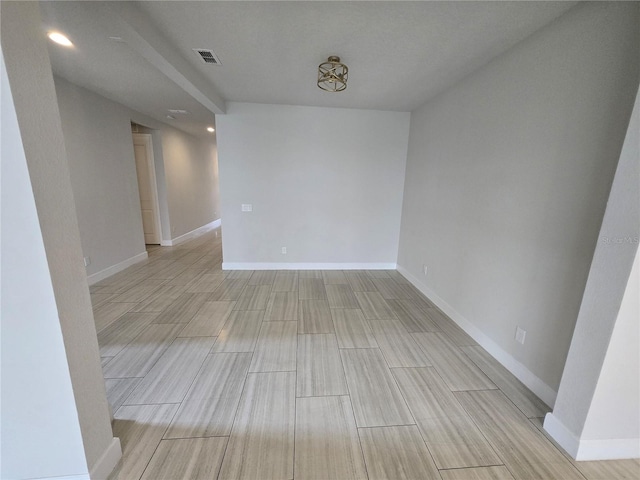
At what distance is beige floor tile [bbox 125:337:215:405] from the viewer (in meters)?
1.62

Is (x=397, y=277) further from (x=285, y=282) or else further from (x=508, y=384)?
(x=508, y=384)

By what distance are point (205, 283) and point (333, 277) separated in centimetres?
185

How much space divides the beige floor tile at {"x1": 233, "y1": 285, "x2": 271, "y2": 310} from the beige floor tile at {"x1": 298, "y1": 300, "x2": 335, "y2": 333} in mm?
453

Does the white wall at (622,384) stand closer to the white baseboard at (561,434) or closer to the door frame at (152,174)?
the white baseboard at (561,434)

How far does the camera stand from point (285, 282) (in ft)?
11.8

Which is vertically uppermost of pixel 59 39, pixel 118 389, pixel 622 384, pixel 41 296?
pixel 59 39

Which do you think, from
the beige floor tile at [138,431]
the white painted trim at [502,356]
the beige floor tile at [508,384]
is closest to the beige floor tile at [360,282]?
the white painted trim at [502,356]

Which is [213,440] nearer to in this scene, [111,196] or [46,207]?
[46,207]

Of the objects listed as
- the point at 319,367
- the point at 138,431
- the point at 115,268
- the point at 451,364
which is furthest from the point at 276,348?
the point at 115,268

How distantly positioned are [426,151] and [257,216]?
260 centimetres

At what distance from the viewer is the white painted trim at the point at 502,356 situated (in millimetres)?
1653

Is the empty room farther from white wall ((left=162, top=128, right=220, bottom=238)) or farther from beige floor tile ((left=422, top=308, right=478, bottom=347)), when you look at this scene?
white wall ((left=162, top=128, right=220, bottom=238))

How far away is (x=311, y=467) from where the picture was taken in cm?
123

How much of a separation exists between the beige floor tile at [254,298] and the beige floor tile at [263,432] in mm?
1081
